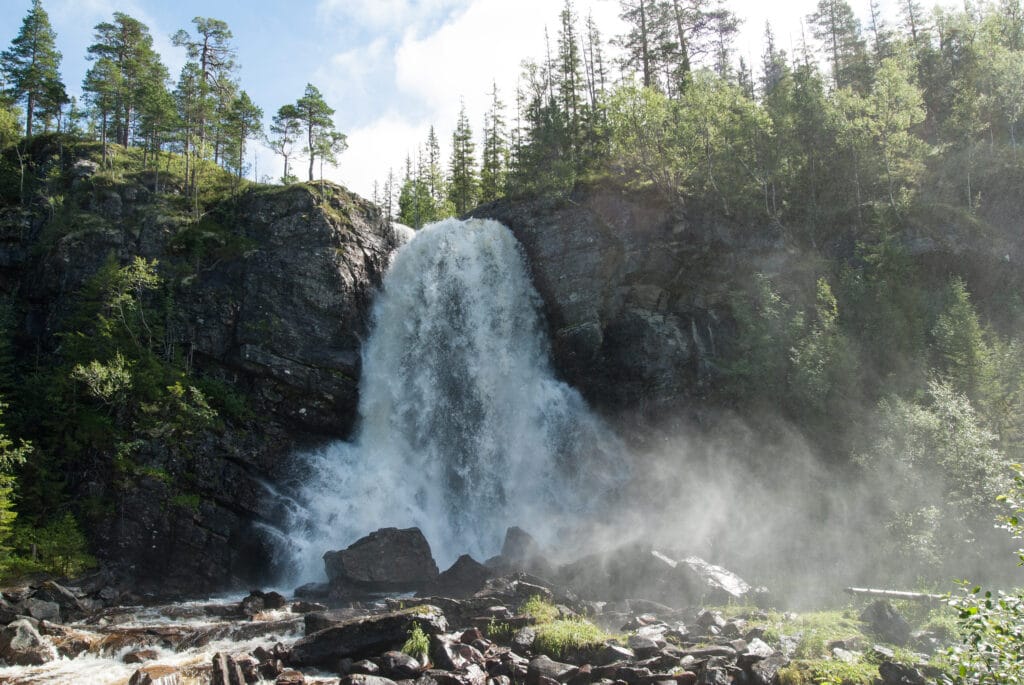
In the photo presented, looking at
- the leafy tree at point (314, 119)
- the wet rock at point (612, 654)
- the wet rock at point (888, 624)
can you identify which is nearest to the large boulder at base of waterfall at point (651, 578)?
the wet rock at point (888, 624)

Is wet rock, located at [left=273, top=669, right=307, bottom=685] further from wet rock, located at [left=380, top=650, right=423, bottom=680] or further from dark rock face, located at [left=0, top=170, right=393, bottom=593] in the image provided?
dark rock face, located at [left=0, top=170, right=393, bottom=593]

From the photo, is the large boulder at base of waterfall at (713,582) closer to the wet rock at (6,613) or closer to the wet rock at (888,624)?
the wet rock at (888,624)

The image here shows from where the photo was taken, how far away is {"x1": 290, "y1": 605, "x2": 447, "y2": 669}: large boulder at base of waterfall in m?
15.8

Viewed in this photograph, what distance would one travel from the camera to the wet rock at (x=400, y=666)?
14.5 meters

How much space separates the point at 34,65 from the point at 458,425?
4643 centimetres

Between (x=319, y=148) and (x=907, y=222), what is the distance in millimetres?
43144

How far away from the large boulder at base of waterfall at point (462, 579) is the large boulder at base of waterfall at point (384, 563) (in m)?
0.87

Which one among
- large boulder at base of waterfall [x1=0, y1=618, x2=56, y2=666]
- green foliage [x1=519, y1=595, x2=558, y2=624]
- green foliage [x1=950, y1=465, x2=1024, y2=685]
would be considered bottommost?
green foliage [x1=519, y1=595, x2=558, y2=624]

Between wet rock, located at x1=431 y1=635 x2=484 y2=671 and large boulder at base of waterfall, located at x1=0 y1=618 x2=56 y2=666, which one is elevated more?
large boulder at base of waterfall, located at x1=0 y1=618 x2=56 y2=666

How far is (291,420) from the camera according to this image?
30781 millimetres

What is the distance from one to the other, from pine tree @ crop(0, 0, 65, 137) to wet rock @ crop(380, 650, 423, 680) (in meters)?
53.2


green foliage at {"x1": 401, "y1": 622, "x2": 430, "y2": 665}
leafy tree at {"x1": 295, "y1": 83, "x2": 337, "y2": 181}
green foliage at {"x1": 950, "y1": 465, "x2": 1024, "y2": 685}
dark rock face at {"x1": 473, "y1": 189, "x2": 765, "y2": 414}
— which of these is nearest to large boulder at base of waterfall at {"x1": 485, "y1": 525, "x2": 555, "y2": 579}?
green foliage at {"x1": 401, "y1": 622, "x2": 430, "y2": 665}

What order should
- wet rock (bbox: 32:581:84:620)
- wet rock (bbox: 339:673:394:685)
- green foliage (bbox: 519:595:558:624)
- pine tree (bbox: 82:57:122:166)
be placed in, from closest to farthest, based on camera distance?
wet rock (bbox: 339:673:394:685) < green foliage (bbox: 519:595:558:624) < wet rock (bbox: 32:581:84:620) < pine tree (bbox: 82:57:122:166)

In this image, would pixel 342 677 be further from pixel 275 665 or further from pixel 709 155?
pixel 709 155
